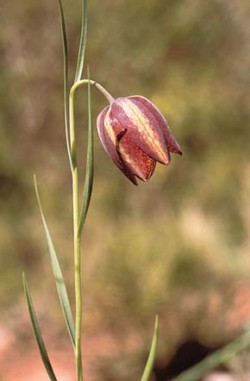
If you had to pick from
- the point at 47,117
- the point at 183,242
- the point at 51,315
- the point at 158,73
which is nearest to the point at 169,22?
the point at 158,73

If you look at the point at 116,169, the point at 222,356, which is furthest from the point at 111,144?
the point at 116,169

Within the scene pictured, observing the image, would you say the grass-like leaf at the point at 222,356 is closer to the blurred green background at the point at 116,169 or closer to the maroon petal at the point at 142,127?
the maroon petal at the point at 142,127

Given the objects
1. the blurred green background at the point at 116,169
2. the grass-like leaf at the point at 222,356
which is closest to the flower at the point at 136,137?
the grass-like leaf at the point at 222,356

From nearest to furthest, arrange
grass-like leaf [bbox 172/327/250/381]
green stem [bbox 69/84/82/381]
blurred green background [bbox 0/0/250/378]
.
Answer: grass-like leaf [bbox 172/327/250/381] < green stem [bbox 69/84/82/381] < blurred green background [bbox 0/0/250/378]

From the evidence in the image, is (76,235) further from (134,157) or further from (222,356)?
(222,356)

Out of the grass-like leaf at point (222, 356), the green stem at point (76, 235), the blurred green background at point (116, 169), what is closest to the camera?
the grass-like leaf at point (222, 356)

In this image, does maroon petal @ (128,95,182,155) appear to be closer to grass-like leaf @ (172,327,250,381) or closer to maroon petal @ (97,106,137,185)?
maroon petal @ (97,106,137,185)

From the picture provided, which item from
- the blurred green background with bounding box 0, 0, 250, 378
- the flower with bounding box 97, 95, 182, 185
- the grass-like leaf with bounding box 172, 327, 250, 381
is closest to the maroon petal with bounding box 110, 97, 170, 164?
the flower with bounding box 97, 95, 182, 185
